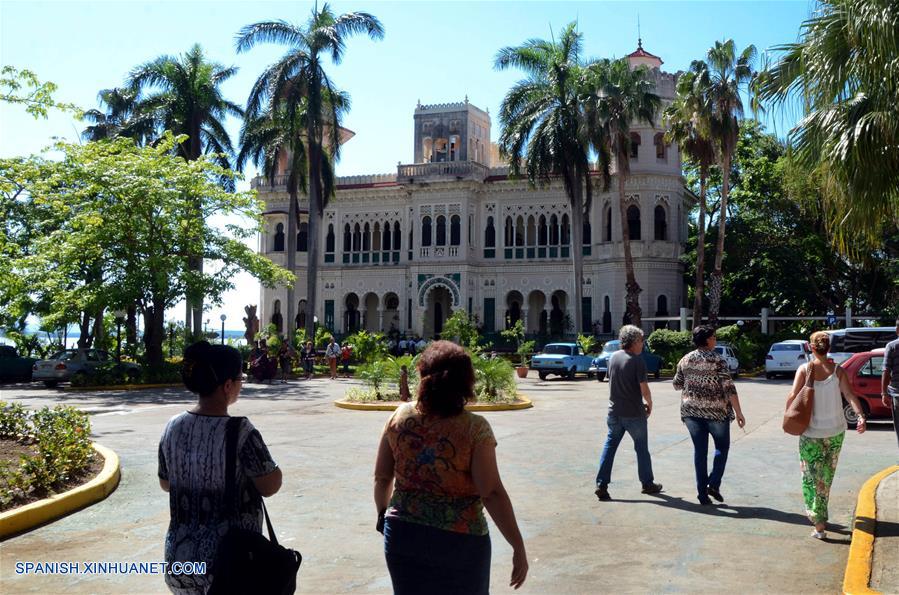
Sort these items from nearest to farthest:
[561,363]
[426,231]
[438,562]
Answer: [438,562]
[561,363]
[426,231]

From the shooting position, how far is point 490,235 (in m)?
47.4

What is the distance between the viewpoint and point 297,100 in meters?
35.5

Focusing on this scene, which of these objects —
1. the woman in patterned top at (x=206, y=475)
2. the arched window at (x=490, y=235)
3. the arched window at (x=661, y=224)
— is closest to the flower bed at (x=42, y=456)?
the woman in patterned top at (x=206, y=475)

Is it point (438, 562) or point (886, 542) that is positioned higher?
point (438, 562)

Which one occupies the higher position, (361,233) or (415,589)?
(361,233)

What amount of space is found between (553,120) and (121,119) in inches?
782

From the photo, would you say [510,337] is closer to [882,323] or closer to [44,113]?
[882,323]

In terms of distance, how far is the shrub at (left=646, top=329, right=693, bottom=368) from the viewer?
33969 mm

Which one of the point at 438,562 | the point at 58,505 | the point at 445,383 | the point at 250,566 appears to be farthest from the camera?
the point at 58,505

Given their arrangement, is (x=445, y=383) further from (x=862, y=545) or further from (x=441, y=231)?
(x=441, y=231)

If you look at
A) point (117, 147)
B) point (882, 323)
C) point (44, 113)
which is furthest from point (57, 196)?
point (882, 323)

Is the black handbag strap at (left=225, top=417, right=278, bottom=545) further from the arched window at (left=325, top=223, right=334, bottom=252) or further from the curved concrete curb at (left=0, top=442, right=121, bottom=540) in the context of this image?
the arched window at (left=325, top=223, right=334, bottom=252)

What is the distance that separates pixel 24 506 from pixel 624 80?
3211cm

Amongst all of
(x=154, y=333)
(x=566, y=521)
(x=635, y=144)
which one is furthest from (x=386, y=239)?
(x=566, y=521)
